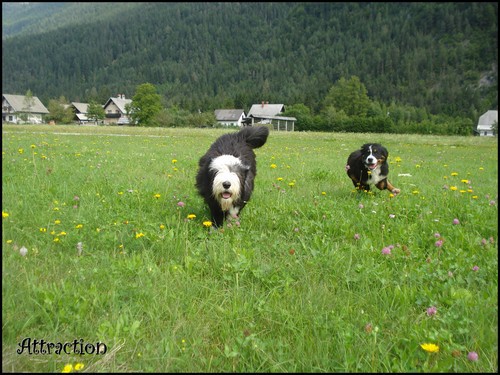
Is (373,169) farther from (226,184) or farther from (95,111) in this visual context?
(95,111)

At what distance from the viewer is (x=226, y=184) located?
4.68 meters

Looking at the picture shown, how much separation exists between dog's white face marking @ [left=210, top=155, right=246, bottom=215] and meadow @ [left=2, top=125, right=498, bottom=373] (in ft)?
1.21

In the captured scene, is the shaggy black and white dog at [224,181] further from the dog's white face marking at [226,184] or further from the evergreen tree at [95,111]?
the evergreen tree at [95,111]

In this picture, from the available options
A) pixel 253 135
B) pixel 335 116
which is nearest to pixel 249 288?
pixel 253 135

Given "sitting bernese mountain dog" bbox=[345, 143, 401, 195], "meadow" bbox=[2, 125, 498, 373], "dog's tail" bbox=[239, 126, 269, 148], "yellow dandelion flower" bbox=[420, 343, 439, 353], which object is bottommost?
"meadow" bbox=[2, 125, 498, 373]

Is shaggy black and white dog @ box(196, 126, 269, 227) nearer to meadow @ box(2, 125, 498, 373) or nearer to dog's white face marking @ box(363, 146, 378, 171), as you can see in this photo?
meadow @ box(2, 125, 498, 373)

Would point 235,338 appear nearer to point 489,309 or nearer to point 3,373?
point 3,373

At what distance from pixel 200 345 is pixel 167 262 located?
1242 mm

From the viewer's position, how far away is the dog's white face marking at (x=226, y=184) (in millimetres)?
4703

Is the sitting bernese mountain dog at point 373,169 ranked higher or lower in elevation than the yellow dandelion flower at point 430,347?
higher

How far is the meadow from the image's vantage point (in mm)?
2146

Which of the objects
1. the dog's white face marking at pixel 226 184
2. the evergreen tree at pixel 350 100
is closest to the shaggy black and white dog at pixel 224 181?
the dog's white face marking at pixel 226 184

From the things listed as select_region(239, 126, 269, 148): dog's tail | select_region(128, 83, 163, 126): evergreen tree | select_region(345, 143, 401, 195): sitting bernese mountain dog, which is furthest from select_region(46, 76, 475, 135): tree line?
select_region(239, 126, 269, 148): dog's tail

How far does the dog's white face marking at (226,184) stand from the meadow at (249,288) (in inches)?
14.5
